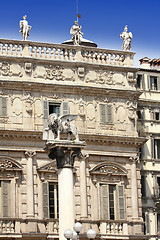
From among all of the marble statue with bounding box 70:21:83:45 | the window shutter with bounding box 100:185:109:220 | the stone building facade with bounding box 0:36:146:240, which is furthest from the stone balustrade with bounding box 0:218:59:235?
the marble statue with bounding box 70:21:83:45

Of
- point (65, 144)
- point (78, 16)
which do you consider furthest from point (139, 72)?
point (65, 144)

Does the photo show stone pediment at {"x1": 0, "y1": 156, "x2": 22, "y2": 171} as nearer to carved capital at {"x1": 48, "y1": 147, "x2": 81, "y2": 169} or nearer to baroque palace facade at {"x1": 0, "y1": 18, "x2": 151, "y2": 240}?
baroque palace facade at {"x1": 0, "y1": 18, "x2": 151, "y2": 240}

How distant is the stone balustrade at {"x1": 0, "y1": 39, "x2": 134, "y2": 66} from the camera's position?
5247 centimetres

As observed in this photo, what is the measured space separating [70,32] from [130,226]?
14408 millimetres

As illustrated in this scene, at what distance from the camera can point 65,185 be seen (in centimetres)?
3797

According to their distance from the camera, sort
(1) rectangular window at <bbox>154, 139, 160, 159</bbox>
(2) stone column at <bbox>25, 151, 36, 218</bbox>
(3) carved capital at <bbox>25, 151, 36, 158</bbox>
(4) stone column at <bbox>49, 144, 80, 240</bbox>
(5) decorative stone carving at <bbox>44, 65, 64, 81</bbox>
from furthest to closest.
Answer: (1) rectangular window at <bbox>154, 139, 160, 159</bbox>, (5) decorative stone carving at <bbox>44, 65, 64, 81</bbox>, (3) carved capital at <bbox>25, 151, 36, 158</bbox>, (2) stone column at <bbox>25, 151, 36, 218</bbox>, (4) stone column at <bbox>49, 144, 80, 240</bbox>

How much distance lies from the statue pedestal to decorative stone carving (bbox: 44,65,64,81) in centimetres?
1471

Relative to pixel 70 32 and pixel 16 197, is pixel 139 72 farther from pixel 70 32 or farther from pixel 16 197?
pixel 16 197

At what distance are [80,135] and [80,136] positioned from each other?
0.07 metres

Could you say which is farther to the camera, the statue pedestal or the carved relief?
the carved relief

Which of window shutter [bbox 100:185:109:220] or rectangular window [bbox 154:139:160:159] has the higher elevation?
rectangular window [bbox 154:139:160:159]

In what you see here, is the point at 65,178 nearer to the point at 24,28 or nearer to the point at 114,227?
the point at 114,227

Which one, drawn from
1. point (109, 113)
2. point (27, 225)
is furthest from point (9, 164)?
point (109, 113)

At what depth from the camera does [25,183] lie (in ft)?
164
